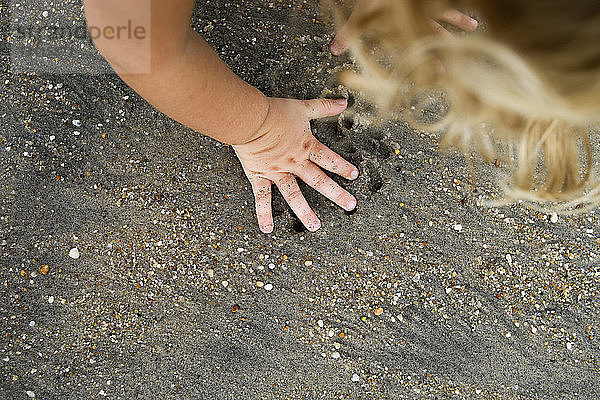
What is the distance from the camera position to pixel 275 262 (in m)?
1.30

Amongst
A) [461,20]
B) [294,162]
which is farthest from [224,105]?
[461,20]

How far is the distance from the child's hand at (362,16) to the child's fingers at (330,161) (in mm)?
270

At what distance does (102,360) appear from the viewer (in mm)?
1303

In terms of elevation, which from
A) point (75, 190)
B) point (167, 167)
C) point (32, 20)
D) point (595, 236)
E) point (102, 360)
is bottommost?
point (102, 360)

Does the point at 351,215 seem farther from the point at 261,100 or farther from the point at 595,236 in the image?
the point at 595,236

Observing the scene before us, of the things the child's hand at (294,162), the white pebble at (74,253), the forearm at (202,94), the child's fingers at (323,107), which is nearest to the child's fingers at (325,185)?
the child's hand at (294,162)

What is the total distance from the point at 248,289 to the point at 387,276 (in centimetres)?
38

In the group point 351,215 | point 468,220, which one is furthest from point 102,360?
point 468,220

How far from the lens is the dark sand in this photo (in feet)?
4.22

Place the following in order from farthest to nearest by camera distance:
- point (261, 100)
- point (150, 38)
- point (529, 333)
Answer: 1. point (529, 333)
2. point (261, 100)
3. point (150, 38)

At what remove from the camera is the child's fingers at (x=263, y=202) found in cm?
123

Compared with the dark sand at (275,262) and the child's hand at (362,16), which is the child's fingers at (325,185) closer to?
the dark sand at (275,262)

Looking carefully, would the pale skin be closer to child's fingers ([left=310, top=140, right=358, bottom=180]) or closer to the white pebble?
child's fingers ([left=310, top=140, right=358, bottom=180])

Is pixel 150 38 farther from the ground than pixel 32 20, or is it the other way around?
pixel 150 38
